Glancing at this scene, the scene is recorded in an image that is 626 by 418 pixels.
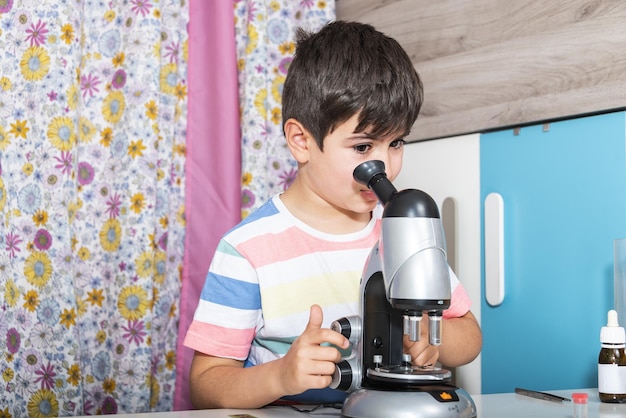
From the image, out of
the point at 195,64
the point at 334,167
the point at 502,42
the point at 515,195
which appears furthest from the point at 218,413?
the point at 195,64

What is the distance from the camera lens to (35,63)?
1582mm

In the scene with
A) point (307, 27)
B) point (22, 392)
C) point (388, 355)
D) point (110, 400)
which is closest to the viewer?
point (388, 355)

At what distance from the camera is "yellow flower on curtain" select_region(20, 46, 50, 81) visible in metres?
1.58

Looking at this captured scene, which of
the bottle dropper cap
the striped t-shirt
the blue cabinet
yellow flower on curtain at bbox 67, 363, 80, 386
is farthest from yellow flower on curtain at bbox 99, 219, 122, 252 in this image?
the bottle dropper cap

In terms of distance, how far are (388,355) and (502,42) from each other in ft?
2.55

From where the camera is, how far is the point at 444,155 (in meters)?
1.58

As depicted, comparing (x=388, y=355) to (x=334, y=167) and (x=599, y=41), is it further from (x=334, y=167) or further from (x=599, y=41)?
(x=599, y=41)

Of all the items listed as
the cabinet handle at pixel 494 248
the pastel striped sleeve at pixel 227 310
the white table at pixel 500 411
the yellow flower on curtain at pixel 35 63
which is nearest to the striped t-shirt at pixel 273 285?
the pastel striped sleeve at pixel 227 310

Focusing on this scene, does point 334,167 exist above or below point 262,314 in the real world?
above

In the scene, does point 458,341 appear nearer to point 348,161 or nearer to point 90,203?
point 348,161

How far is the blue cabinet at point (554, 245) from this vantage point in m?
1.25

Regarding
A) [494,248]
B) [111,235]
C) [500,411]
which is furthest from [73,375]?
[500,411]

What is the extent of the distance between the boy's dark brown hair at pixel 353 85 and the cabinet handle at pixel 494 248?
15.9 inches

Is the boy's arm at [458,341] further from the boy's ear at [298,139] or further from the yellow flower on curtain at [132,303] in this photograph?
the yellow flower on curtain at [132,303]
